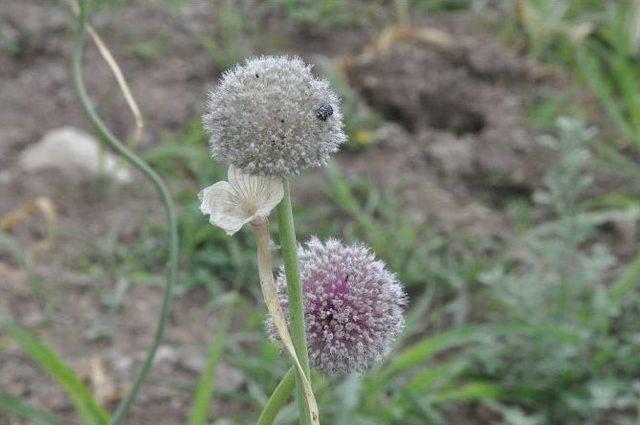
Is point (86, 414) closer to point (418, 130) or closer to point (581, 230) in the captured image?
point (581, 230)

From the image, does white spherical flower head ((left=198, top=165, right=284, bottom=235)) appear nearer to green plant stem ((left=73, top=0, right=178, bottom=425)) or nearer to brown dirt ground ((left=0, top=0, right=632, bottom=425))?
green plant stem ((left=73, top=0, right=178, bottom=425))

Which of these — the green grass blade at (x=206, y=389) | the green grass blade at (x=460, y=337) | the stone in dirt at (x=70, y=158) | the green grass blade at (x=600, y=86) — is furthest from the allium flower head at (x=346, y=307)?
the green grass blade at (x=600, y=86)

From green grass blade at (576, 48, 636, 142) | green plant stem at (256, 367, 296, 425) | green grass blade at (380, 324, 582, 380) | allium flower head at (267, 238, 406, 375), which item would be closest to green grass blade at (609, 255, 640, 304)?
green grass blade at (380, 324, 582, 380)

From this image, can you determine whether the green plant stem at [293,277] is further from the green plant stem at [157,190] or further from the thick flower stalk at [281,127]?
the green plant stem at [157,190]

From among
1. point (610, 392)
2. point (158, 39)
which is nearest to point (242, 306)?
point (610, 392)

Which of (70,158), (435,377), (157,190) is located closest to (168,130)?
(70,158)
